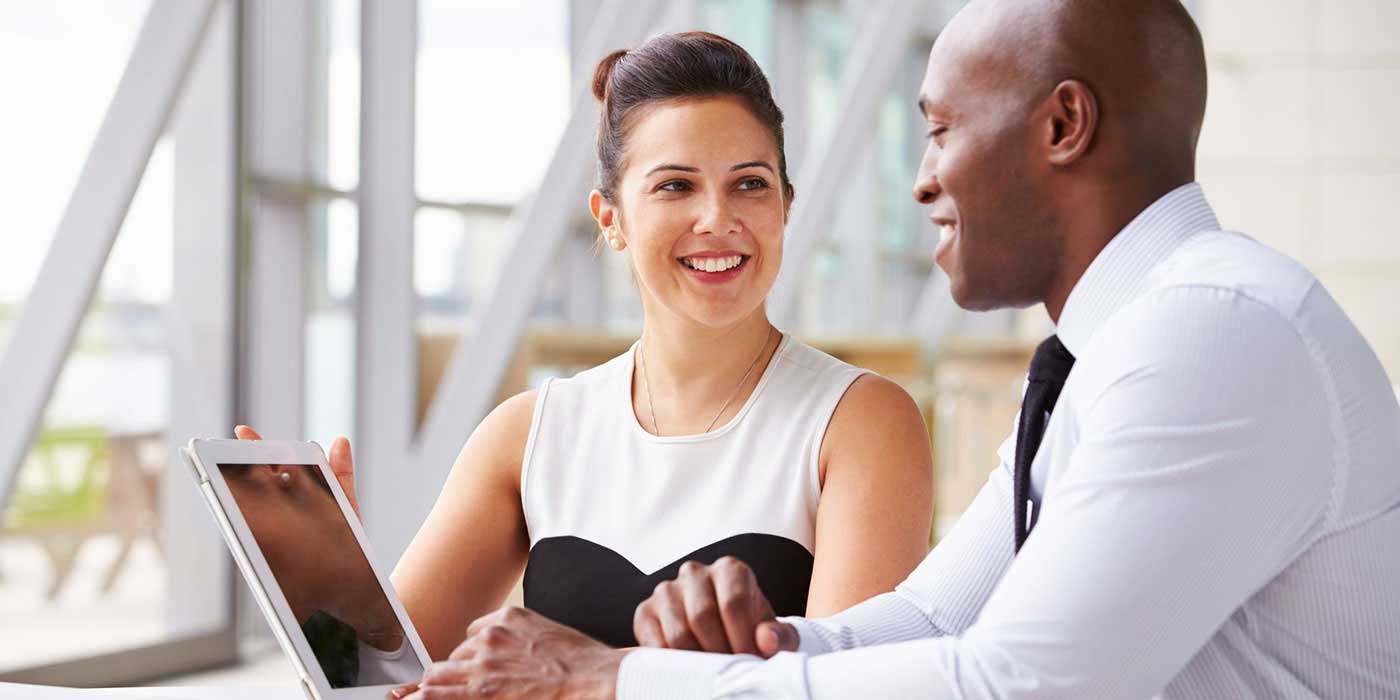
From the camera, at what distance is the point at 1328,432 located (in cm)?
96

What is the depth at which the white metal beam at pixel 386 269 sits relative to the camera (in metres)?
4.32

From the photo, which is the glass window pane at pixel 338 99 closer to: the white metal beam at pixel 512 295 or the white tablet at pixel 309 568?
the white metal beam at pixel 512 295

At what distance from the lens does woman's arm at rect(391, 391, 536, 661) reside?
5.78 feet

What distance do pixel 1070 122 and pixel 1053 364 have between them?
0.64 ft

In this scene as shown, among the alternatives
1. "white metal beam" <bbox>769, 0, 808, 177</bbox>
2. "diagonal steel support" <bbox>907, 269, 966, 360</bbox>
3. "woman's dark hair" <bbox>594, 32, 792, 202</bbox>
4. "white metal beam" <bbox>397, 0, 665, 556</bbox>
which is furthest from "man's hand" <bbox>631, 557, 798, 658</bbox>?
"diagonal steel support" <bbox>907, 269, 966, 360</bbox>

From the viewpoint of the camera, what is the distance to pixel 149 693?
1.42 meters

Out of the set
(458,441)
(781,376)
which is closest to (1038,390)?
(781,376)

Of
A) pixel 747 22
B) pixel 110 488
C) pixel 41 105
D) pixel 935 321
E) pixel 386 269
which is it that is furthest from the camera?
pixel 935 321

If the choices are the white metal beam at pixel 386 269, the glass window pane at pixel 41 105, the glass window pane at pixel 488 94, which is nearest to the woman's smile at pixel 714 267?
the glass window pane at pixel 41 105

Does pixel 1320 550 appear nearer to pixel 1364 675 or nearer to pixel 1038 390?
pixel 1364 675

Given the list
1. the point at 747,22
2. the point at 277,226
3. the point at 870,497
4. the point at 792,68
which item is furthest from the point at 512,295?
the point at 792,68

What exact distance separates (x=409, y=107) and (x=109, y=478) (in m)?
1.31

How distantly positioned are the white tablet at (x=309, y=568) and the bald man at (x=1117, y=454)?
0.14 m

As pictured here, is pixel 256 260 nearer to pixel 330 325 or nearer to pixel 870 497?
pixel 330 325
